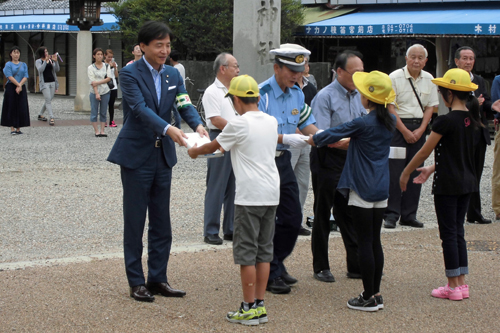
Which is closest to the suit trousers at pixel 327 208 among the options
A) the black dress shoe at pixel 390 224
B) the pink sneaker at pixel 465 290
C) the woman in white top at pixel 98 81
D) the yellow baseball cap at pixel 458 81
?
the pink sneaker at pixel 465 290

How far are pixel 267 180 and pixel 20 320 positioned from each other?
1.79 meters

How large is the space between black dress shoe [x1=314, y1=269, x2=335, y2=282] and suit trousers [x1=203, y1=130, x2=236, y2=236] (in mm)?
1429

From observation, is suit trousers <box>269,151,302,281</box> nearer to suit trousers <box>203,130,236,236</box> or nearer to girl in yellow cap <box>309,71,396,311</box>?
girl in yellow cap <box>309,71,396,311</box>

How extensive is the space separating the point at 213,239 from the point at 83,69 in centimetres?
1676

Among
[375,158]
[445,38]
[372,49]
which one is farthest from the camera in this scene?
[372,49]

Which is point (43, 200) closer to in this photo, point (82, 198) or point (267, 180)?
point (82, 198)

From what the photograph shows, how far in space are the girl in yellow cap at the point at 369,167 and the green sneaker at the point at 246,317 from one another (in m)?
0.77

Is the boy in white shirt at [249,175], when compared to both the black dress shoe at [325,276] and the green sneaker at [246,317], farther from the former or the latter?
the black dress shoe at [325,276]

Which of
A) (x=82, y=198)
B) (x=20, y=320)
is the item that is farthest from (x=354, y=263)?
(x=82, y=198)

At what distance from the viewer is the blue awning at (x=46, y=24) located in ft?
92.2

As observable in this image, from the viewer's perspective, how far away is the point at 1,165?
35.6 ft

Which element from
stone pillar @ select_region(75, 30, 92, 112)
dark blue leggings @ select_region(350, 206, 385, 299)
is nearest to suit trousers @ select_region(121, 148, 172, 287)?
dark blue leggings @ select_region(350, 206, 385, 299)

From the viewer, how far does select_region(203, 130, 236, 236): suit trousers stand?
6.58 metres

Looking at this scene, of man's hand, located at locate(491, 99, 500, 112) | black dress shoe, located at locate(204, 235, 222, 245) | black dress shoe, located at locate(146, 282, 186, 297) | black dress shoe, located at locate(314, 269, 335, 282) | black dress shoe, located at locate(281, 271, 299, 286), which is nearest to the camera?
black dress shoe, located at locate(146, 282, 186, 297)
